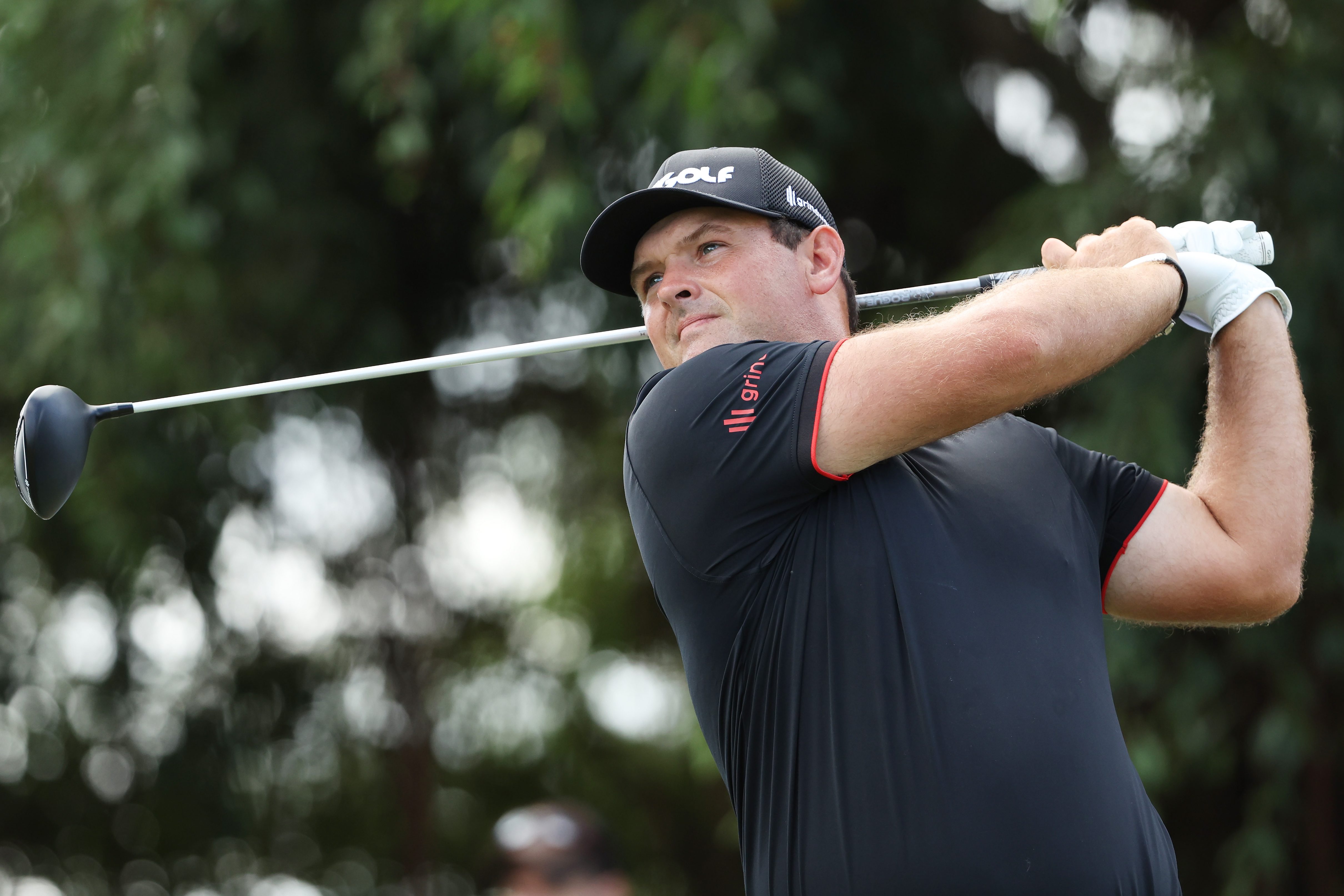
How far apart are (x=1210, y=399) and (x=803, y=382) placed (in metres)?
0.93

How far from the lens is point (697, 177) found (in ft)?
8.14

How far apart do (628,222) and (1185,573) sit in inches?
46.3

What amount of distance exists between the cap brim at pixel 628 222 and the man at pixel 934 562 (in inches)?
1.0

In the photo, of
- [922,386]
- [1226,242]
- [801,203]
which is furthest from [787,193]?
[1226,242]

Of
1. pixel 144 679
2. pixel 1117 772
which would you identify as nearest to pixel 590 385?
pixel 144 679

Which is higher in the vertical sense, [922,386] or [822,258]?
[822,258]

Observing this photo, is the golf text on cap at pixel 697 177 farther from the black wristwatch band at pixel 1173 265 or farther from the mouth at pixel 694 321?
the black wristwatch band at pixel 1173 265

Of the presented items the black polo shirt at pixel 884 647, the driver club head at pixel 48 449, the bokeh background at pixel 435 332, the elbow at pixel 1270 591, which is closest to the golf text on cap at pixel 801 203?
the black polo shirt at pixel 884 647

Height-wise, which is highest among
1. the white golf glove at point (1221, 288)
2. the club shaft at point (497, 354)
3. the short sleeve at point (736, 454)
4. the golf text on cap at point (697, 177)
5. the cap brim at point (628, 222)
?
the golf text on cap at point (697, 177)

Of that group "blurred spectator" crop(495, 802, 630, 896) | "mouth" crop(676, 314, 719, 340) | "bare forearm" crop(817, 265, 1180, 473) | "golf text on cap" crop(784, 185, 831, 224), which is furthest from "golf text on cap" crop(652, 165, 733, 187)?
"blurred spectator" crop(495, 802, 630, 896)

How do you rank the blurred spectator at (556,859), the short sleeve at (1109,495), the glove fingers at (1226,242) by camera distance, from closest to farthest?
the short sleeve at (1109,495) → the glove fingers at (1226,242) → the blurred spectator at (556,859)

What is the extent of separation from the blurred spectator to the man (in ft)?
3.13

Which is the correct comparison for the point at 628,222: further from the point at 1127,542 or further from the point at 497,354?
the point at 1127,542

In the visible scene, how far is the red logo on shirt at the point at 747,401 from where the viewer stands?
209cm
